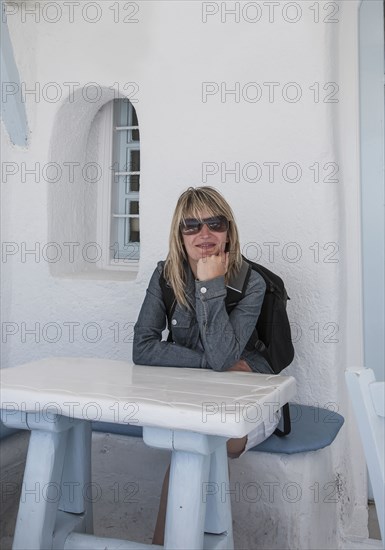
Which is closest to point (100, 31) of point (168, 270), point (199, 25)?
point (199, 25)

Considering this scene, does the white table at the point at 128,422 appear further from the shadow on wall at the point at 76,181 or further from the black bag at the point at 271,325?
the shadow on wall at the point at 76,181

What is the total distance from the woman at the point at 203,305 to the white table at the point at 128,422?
4.3 inches

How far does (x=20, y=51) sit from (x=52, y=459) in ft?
8.67

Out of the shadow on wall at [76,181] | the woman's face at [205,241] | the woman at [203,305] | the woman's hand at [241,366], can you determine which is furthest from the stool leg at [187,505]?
the shadow on wall at [76,181]

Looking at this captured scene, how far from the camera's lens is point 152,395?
1972 millimetres

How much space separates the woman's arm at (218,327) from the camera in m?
2.43

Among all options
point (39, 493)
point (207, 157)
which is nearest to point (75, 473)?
point (39, 493)

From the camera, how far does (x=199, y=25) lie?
3.44 m

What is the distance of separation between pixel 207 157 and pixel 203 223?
927 mm

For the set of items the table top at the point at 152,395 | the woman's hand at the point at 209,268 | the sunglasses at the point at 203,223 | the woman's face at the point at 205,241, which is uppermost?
the sunglasses at the point at 203,223

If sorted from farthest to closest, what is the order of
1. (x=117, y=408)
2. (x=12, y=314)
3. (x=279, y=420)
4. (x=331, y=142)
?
(x=12, y=314), (x=331, y=142), (x=279, y=420), (x=117, y=408)

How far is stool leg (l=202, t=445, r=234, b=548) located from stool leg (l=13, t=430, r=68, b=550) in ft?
1.83

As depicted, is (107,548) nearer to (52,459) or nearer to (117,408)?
(52,459)

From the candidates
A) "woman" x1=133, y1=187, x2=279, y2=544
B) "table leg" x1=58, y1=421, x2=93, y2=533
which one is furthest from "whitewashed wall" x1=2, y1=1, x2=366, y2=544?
"table leg" x1=58, y1=421, x2=93, y2=533
